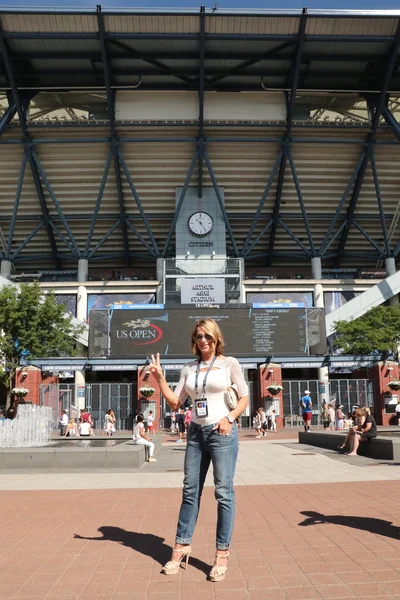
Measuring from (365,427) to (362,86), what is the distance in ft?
103

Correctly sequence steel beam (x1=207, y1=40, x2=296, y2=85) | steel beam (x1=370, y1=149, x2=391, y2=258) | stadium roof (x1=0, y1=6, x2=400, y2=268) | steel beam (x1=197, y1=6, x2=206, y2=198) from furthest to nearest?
steel beam (x1=370, y1=149, x2=391, y2=258) < steel beam (x1=207, y1=40, x2=296, y2=85) < stadium roof (x1=0, y1=6, x2=400, y2=268) < steel beam (x1=197, y1=6, x2=206, y2=198)

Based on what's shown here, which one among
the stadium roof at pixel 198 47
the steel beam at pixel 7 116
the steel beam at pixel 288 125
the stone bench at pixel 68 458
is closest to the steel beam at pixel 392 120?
the stadium roof at pixel 198 47

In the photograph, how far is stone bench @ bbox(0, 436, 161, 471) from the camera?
1210cm

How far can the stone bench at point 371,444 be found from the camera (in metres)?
12.4

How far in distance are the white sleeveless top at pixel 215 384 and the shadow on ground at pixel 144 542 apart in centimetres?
128

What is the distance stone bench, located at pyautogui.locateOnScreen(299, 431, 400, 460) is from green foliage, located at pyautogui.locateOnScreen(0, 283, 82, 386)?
17.1 metres

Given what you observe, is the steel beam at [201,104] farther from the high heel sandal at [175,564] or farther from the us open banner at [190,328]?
the high heel sandal at [175,564]

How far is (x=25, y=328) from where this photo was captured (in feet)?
95.8

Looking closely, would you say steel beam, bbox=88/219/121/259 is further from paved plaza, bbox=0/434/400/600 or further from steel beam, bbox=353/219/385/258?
paved plaza, bbox=0/434/400/600

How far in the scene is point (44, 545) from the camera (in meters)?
5.20

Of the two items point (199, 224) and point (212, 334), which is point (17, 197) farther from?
point (212, 334)

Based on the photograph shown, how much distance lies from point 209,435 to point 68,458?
890 centimetres

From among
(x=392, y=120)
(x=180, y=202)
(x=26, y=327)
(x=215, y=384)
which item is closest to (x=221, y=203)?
(x=180, y=202)

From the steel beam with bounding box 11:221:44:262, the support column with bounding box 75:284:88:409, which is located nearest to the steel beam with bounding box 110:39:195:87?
the steel beam with bounding box 11:221:44:262
